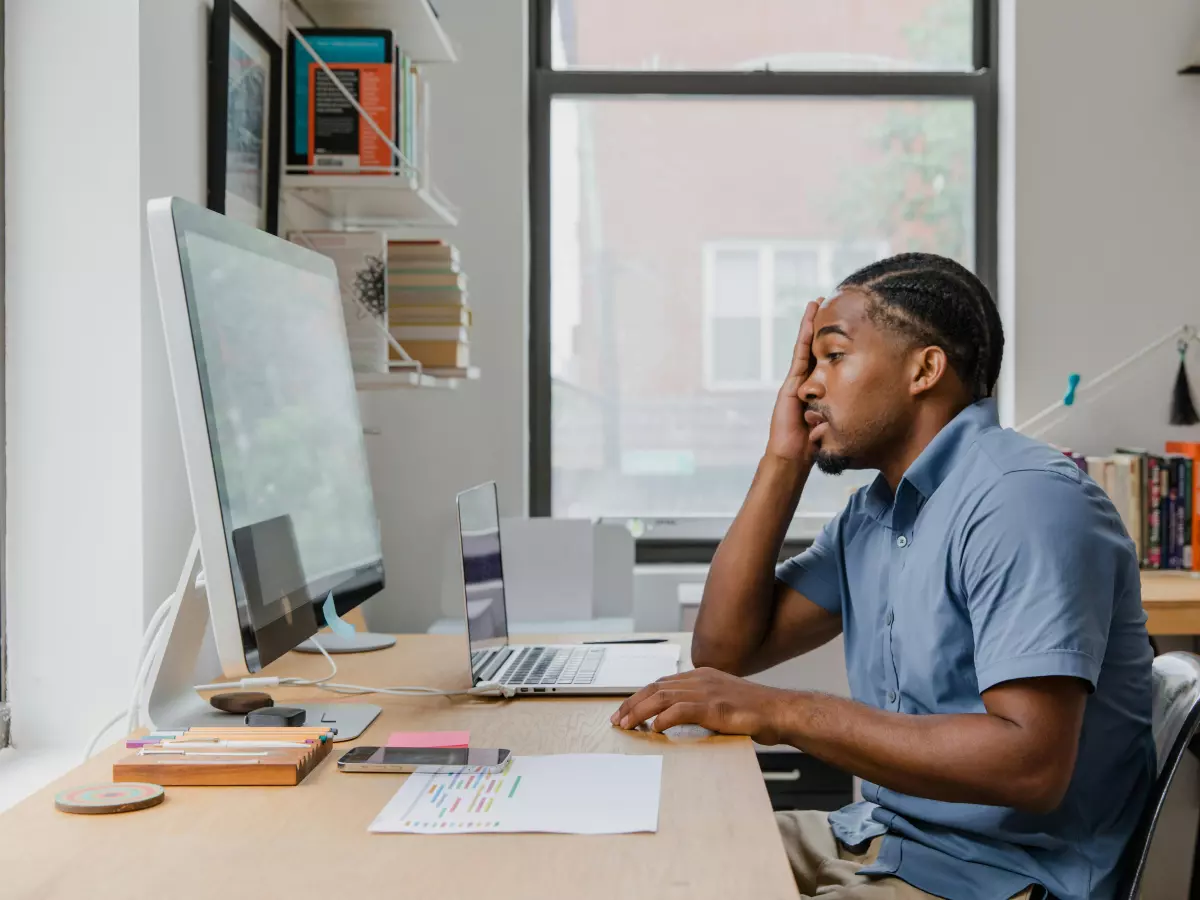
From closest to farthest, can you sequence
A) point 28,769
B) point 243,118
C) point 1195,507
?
point 28,769 < point 243,118 < point 1195,507

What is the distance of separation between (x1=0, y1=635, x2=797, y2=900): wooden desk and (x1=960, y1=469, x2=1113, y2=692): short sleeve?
29cm

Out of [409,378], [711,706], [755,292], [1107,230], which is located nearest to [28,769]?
[711,706]

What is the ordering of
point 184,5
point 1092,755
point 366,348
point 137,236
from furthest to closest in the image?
point 366,348 < point 184,5 < point 137,236 < point 1092,755

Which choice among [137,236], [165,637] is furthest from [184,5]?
[165,637]

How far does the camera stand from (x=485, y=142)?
332cm

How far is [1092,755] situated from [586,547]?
5.30 feet

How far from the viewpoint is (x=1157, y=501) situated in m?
Answer: 3.07

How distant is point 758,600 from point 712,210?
6.42ft

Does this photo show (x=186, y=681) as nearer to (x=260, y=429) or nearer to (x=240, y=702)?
(x=240, y=702)

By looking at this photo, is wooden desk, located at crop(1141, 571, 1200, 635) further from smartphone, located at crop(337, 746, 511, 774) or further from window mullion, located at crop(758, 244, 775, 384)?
smartphone, located at crop(337, 746, 511, 774)

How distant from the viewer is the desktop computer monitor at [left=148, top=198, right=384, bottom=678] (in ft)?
3.76

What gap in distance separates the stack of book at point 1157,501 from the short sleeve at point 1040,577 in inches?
75.9

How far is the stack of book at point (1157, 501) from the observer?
10.1 feet

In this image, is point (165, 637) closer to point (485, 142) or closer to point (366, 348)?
point (366, 348)
